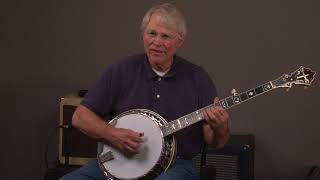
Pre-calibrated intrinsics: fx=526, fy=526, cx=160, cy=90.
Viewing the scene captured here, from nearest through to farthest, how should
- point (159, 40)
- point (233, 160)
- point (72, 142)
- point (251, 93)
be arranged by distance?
1. point (251, 93)
2. point (159, 40)
3. point (233, 160)
4. point (72, 142)

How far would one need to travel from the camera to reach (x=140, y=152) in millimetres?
2268

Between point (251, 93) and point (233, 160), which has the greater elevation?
point (251, 93)

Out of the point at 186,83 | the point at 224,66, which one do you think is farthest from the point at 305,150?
the point at 186,83

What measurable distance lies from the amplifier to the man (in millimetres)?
531

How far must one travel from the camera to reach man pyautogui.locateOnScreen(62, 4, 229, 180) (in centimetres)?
232

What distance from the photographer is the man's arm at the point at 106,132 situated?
88.7 inches

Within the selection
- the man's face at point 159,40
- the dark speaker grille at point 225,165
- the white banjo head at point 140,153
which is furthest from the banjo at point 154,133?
the dark speaker grille at point 225,165

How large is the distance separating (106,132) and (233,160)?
2.99 ft

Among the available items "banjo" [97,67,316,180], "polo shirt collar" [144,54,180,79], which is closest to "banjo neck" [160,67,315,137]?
"banjo" [97,67,316,180]

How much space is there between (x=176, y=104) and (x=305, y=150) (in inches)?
49.1

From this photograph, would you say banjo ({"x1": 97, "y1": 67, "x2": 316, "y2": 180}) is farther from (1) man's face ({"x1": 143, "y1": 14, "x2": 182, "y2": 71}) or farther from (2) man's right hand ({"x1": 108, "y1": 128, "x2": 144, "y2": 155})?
(1) man's face ({"x1": 143, "y1": 14, "x2": 182, "y2": 71})

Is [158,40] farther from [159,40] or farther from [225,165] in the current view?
[225,165]

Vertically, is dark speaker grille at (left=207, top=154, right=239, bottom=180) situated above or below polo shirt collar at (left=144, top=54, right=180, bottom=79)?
below

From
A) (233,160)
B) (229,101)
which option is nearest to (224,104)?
(229,101)
